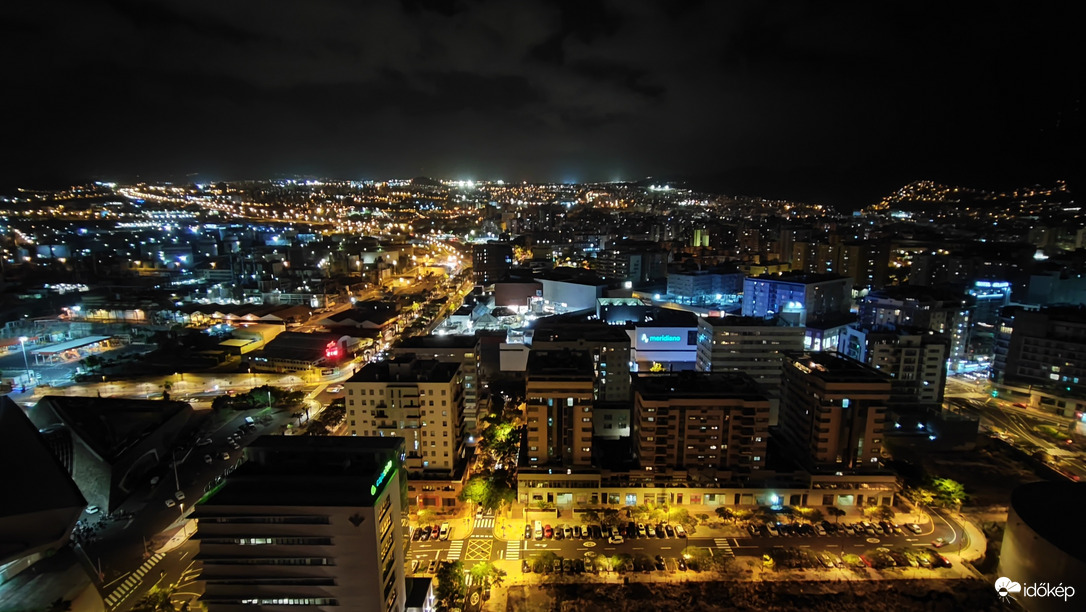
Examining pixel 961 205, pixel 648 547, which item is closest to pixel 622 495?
pixel 648 547

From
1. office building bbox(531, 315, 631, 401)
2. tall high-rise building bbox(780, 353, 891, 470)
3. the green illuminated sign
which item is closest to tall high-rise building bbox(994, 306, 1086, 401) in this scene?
tall high-rise building bbox(780, 353, 891, 470)

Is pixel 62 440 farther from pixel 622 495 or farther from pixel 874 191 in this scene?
pixel 874 191

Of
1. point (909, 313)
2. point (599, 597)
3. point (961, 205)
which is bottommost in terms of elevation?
point (599, 597)

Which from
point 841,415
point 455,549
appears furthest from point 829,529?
point 455,549

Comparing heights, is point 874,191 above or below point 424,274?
above

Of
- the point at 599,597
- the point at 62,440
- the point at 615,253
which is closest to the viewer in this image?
the point at 599,597

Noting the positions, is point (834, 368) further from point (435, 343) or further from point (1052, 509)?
point (435, 343)
